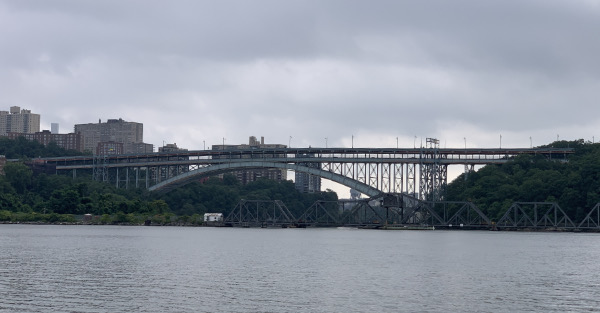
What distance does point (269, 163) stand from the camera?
166500mm

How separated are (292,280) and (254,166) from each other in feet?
382

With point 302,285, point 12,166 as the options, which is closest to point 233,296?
point 302,285

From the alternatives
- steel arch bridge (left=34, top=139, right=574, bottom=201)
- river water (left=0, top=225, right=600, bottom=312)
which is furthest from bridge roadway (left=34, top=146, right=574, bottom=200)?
river water (left=0, top=225, right=600, bottom=312)

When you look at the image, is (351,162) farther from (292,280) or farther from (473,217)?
(292,280)

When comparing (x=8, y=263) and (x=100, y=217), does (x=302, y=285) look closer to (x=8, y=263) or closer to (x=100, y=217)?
(x=8, y=263)

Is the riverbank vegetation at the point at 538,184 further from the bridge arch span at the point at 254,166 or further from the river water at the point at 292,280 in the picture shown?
the river water at the point at 292,280

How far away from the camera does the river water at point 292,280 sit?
137 feet

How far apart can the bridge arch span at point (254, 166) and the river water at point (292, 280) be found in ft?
237

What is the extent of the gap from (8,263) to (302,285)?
75.1ft

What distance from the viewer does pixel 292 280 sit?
52938 mm

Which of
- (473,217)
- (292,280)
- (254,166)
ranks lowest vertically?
(292,280)

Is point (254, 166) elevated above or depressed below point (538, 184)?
above

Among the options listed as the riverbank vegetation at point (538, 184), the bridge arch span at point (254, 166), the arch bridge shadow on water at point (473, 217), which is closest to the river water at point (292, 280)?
the arch bridge shadow on water at point (473, 217)

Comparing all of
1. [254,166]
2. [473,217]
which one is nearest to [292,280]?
[473,217]
